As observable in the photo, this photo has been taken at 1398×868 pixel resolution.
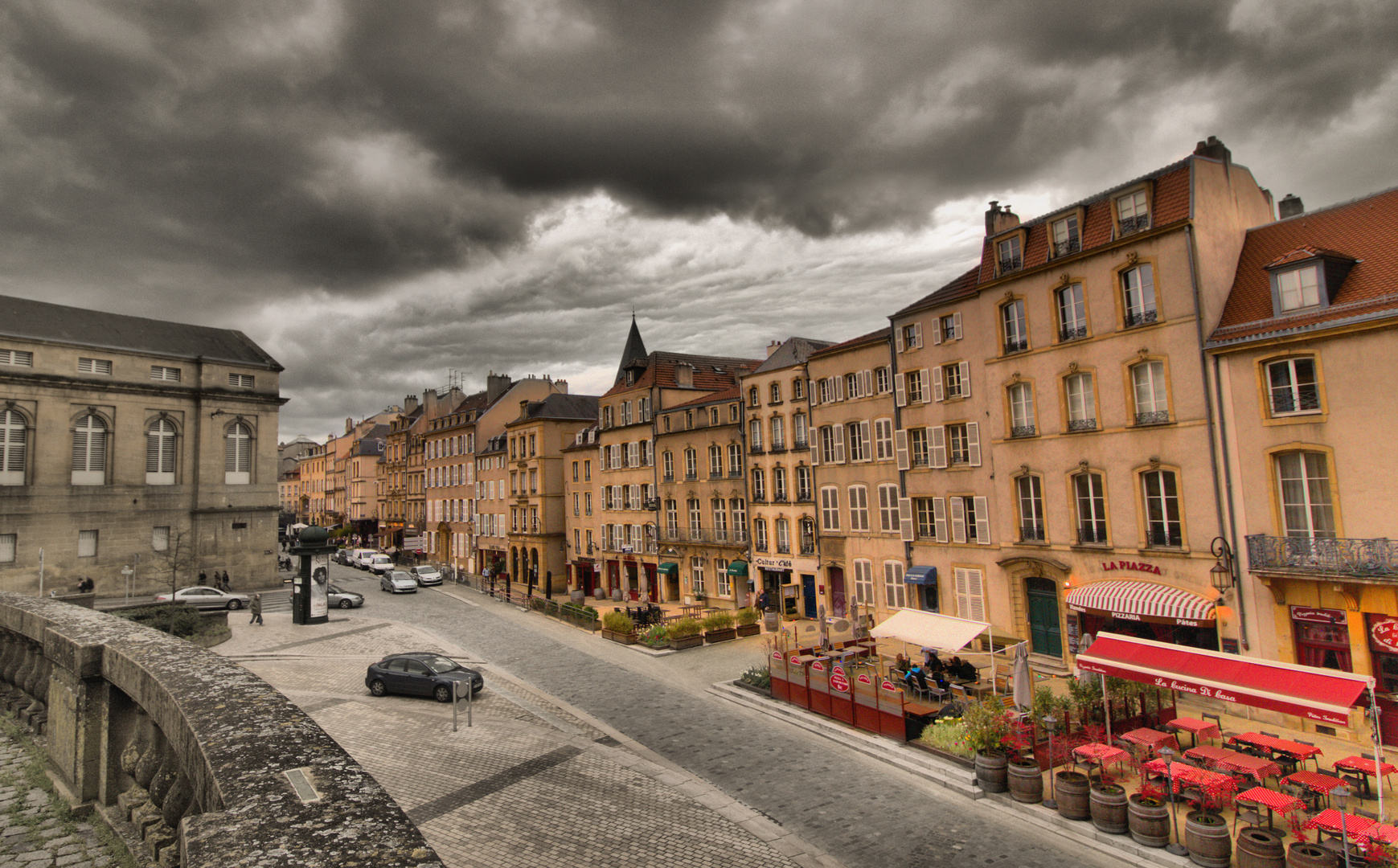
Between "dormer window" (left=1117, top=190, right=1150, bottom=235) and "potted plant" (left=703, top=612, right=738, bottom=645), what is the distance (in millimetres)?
19855

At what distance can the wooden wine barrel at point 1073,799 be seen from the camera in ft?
40.8

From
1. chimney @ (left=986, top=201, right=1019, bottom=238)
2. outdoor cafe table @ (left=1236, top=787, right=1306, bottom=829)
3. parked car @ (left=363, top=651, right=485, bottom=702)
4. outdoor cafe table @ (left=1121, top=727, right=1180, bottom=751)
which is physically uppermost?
chimney @ (left=986, top=201, right=1019, bottom=238)

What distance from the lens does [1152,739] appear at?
14.2 m

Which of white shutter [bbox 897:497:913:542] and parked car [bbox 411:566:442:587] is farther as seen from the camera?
parked car [bbox 411:566:442:587]

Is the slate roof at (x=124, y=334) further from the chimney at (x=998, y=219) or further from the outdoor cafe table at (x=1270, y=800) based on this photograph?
the outdoor cafe table at (x=1270, y=800)

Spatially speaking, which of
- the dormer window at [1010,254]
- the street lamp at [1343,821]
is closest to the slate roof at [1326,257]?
the dormer window at [1010,254]

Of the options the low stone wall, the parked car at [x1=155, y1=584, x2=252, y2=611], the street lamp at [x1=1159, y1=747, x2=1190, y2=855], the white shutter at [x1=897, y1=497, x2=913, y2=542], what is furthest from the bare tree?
the street lamp at [x1=1159, y1=747, x2=1190, y2=855]

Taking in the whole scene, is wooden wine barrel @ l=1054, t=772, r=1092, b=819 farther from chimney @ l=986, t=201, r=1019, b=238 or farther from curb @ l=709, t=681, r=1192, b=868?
chimney @ l=986, t=201, r=1019, b=238

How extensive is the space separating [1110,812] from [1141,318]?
1449 cm

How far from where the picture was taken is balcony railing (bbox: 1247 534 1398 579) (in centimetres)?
1557

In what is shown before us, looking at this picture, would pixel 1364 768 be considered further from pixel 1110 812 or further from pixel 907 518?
pixel 907 518

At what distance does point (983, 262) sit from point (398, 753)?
2343 cm

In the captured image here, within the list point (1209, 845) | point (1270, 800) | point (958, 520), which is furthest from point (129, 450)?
point (1270, 800)

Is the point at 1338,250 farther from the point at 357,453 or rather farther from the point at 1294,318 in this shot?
the point at 357,453
